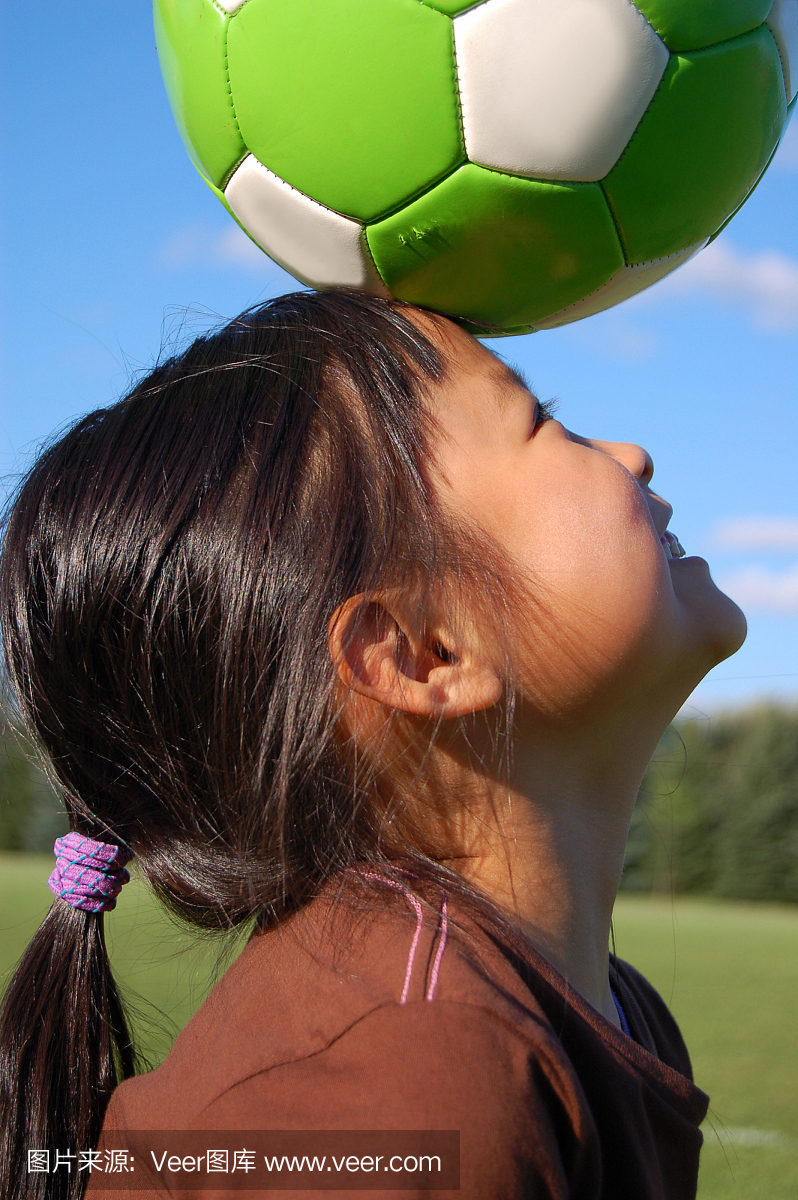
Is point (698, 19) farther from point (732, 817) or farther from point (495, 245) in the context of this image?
point (732, 817)

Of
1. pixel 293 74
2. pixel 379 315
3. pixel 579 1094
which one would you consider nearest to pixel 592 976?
pixel 579 1094

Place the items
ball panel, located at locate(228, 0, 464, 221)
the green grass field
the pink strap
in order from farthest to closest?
1. the green grass field
2. ball panel, located at locate(228, 0, 464, 221)
3. the pink strap

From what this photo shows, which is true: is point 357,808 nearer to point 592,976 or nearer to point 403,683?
point 403,683

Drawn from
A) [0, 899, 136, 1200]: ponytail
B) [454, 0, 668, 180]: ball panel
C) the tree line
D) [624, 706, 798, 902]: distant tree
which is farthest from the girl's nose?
[624, 706, 798, 902]: distant tree

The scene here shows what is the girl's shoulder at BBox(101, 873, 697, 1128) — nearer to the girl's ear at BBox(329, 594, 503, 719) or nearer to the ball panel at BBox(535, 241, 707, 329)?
the girl's ear at BBox(329, 594, 503, 719)

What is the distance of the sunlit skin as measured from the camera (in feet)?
4.53

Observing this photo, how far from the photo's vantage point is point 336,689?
134 centimetres

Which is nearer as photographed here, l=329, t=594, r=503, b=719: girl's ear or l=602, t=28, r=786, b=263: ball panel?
l=329, t=594, r=503, b=719: girl's ear

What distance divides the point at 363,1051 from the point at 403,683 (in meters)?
0.49

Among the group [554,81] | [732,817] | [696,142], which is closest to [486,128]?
[554,81]

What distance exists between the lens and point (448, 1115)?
97 centimetres

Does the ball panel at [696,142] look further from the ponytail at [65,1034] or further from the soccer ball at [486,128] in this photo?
the ponytail at [65,1034]

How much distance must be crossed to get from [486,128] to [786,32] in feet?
1.73

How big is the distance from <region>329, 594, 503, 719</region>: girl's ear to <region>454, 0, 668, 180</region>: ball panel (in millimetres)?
699
